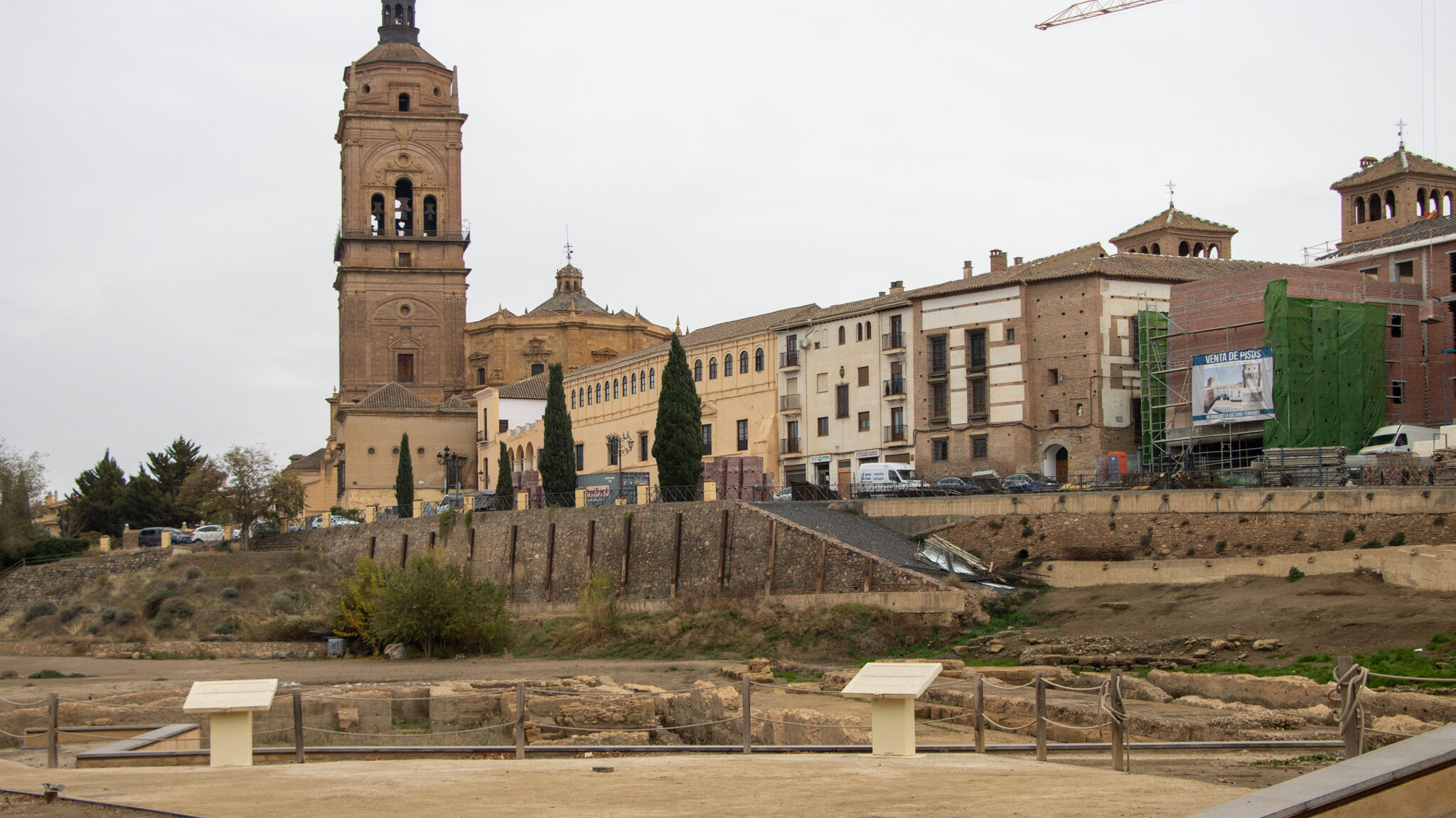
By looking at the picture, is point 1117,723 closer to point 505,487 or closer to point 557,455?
point 557,455

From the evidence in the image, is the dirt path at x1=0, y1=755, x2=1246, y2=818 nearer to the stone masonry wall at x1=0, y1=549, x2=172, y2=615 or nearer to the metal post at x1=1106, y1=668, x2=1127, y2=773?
the metal post at x1=1106, y1=668, x2=1127, y2=773

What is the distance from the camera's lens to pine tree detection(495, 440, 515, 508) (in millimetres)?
57250

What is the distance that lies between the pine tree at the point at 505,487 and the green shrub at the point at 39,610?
1744cm

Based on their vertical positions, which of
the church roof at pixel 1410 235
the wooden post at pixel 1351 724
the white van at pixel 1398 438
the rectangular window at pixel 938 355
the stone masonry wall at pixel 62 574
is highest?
the church roof at pixel 1410 235

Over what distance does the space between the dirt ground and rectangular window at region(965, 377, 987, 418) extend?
15.3 metres

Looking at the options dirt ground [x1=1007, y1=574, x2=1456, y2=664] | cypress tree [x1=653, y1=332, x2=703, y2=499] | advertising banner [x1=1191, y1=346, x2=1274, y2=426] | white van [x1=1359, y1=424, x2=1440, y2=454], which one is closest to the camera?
dirt ground [x1=1007, y1=574, x2=1456, y2=664]

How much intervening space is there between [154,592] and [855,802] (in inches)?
1941

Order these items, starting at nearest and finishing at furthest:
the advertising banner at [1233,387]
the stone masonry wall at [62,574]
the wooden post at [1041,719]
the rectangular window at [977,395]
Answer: the wooden post at [1041,719] → the advertising banner at [1233,387] → the rectangular window at [977,395] → the stone masonry wall at [62,574]

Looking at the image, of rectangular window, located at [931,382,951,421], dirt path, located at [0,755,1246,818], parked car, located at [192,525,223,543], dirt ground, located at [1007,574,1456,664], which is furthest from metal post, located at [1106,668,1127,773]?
parked car, located at [192,525,223,543]

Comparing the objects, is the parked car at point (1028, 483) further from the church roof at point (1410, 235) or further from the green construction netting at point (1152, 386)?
the church roof at point (1410, 235)

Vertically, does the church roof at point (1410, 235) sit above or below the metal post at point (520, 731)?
above

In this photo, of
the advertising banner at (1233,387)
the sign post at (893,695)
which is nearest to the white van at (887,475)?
the advertising banner at (1233,387)

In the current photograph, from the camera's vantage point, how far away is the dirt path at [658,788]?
37.6 feet

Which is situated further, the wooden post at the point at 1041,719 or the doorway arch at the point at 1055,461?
the doorway arch at the point at 1055,461
